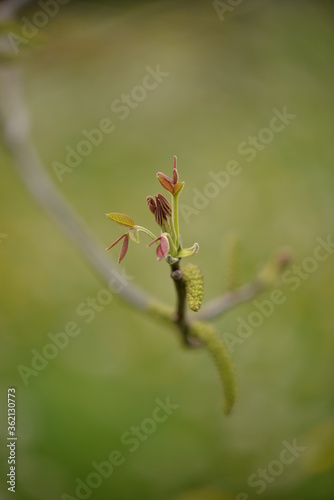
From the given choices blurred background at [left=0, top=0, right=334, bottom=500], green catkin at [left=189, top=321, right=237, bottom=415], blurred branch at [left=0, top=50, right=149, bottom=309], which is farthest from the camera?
blurred background at [left=0, top=0, right=334, bottom=500]

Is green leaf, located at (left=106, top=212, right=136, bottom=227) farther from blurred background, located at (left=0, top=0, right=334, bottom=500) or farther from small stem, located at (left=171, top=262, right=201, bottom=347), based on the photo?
blurred background, located at (left=0, top=0, right=334, bottom=500)

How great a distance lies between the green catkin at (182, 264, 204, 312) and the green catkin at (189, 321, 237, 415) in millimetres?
156

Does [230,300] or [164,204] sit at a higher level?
[164,204]

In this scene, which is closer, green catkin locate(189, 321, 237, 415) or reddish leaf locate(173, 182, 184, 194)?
reddish leaf locate(173, 182, 184, 194)

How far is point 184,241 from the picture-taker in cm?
206

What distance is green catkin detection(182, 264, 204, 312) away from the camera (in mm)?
612

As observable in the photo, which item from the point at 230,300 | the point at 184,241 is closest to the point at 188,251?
the point at 230,300

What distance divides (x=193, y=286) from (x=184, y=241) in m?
1.44

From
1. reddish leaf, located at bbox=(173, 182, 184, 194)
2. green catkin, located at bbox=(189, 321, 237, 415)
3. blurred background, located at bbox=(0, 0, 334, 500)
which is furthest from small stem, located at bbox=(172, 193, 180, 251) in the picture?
blurred background, located at bbox=(0, 0, 334, 500)

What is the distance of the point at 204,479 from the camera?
5.24ft

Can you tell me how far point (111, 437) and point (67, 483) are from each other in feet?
0.63

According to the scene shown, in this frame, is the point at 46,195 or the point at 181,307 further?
the point at 46,195

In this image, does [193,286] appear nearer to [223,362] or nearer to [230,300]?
[223,362]

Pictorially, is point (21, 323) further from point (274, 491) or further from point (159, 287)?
point (274, 491)
